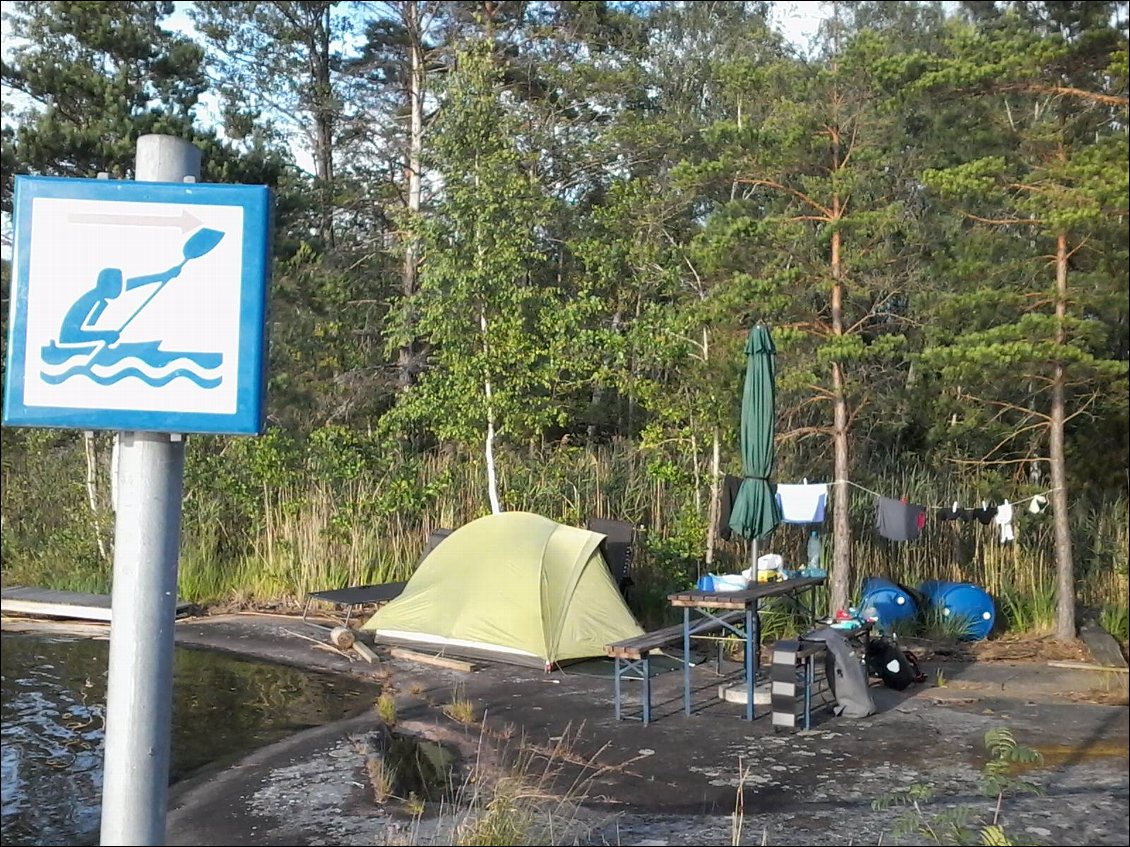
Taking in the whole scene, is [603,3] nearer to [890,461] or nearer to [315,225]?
[315,225]

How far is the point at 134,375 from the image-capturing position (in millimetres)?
2941

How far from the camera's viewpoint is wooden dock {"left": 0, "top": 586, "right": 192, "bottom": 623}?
456 inches

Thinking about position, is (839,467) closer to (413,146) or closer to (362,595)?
(362,595)

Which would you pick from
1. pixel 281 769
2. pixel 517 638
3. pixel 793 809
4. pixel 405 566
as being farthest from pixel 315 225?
pixel 793 809

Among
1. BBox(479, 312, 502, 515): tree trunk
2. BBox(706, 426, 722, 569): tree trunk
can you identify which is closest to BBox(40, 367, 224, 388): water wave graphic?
BBox(706, 426, 722, 569): tree trunk

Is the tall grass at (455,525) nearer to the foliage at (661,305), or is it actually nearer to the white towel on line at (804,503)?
the foliage at (661,305)

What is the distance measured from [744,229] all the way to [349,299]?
965 cm

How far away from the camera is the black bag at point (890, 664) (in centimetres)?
852

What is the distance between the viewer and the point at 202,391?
2.97 m

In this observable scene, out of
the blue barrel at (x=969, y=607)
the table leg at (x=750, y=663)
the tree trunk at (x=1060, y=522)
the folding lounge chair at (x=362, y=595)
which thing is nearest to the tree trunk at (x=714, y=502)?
the blue barrel at (x=969, y=607)

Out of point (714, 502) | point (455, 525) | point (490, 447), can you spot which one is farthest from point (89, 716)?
point (714, 502)

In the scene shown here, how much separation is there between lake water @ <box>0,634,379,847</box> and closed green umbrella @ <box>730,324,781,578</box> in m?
3.13

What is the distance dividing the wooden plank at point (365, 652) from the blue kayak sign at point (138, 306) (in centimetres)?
708

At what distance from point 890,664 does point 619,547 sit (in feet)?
11.4
